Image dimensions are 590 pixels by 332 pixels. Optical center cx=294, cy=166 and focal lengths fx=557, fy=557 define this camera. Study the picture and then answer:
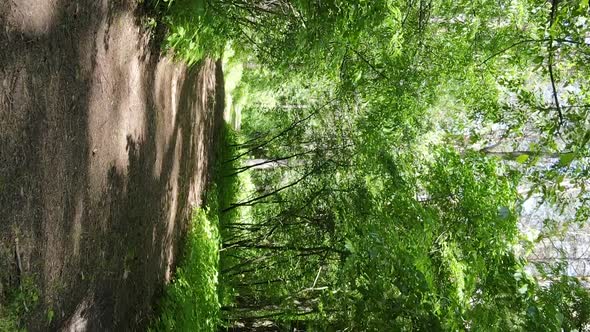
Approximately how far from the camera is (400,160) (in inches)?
270

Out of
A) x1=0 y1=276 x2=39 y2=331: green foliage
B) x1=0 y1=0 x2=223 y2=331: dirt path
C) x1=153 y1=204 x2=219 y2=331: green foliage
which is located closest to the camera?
x1=0 y1=276 x2=39 y2=331: green foliage

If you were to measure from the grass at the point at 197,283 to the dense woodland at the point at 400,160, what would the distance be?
0.83 m

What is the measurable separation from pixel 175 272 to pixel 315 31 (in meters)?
3.39

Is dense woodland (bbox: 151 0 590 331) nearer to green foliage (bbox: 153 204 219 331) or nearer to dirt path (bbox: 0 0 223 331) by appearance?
dirt path (bbox: 0 0 223 331)

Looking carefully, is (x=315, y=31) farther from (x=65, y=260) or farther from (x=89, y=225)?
(x=65, y=260)

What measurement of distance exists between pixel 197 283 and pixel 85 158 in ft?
10.7

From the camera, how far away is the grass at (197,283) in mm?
5781

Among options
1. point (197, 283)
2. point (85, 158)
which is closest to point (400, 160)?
point (197, 283)

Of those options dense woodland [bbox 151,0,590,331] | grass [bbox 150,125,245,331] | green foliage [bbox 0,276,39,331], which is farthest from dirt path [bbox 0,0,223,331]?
dense woodland [bbox 151,0,590,331]

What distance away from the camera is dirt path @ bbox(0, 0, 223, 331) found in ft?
9.45

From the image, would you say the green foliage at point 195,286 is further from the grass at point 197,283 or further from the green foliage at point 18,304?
the green foliage at point 18,304

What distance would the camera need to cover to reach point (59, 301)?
339cm

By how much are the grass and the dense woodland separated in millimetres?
826

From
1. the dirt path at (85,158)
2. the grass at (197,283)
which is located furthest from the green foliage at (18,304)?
the grass at (197,283)
